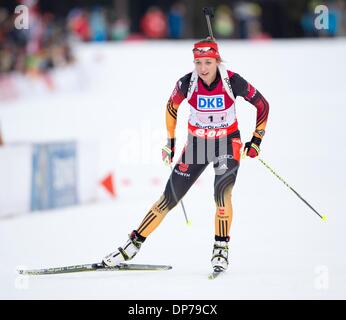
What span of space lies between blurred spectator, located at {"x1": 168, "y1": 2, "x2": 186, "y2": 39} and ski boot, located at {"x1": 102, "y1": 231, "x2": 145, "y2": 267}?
20.5 metres

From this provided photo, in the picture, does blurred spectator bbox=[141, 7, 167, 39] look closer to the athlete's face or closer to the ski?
the ski

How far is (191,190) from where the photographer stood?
14.0 m

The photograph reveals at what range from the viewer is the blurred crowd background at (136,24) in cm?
2561

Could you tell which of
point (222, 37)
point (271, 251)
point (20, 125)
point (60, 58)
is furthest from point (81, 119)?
point (271, 251)

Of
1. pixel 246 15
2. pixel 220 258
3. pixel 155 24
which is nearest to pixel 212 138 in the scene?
pixel 220 258

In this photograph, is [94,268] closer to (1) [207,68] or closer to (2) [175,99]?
(2) [175,99]

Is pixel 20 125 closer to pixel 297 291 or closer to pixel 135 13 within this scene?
pixel 135 13

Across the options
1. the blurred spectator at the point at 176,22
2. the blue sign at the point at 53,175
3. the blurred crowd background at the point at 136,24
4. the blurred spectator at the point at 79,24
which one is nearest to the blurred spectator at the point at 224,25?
the blurred crowd background at the point at 136,24

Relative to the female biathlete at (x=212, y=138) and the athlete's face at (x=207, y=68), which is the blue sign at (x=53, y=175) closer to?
the female biathlete at (x=212, y=138)

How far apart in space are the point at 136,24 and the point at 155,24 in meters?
2.26

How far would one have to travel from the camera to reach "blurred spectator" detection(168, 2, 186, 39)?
27516 millimetres

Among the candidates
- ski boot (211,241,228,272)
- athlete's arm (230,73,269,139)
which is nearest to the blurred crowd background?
athlete's arm (230,73,269,139)

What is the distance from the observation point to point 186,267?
26.1 ft
